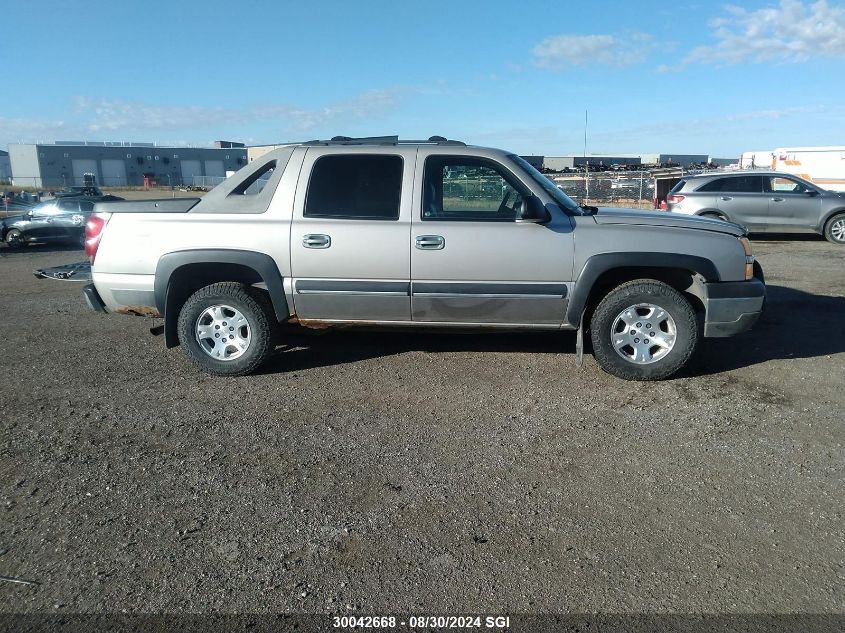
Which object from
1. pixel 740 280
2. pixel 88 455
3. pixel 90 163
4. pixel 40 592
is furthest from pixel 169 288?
pixel 90 163

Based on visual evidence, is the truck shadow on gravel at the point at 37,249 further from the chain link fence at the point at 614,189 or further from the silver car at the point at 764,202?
the chain link fence at the point at 614,189

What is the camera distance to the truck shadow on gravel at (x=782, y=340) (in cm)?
589

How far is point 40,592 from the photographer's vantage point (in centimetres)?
274

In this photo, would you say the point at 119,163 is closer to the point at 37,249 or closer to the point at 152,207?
the point at 37,249

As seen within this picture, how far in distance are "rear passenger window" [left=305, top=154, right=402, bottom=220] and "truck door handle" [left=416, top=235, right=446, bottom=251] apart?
0.34 m

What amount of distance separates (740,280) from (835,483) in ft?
6.49

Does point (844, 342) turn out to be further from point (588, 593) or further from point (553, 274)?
point (588, 593)

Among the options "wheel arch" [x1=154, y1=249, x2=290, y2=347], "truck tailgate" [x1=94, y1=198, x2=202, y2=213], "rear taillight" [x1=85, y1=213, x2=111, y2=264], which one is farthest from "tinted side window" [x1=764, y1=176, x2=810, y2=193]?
"rear taillight" [x1=85, y1=213, x2=111, y2=264]

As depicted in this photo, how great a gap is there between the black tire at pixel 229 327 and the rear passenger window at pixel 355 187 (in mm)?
869

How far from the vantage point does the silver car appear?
1438 centimetres

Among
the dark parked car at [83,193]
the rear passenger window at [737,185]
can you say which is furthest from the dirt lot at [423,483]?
the dark parked car at [83,193]

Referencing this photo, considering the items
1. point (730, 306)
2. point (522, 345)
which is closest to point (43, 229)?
point (522, 345)

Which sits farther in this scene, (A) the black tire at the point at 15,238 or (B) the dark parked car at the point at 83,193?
(B) the dark parked car at the point at 83,193

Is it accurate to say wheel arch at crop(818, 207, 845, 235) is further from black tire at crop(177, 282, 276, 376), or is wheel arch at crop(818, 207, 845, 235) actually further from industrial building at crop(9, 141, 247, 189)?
industrial building at crop(9, 141, 247, 189)
